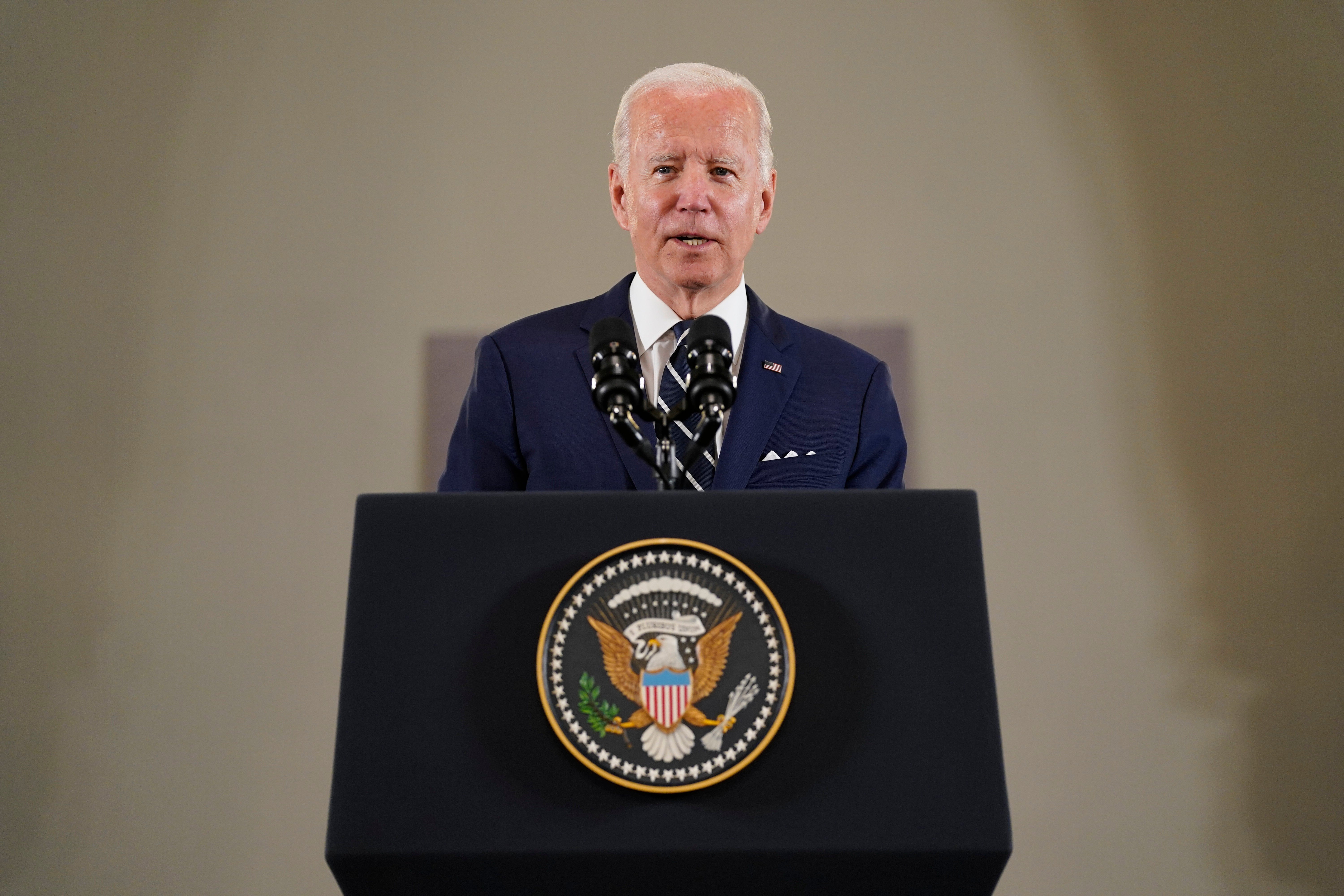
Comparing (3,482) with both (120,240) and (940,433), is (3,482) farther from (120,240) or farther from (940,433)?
(940,433)

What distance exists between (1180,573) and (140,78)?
332 centimetres

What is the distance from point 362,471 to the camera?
300cm

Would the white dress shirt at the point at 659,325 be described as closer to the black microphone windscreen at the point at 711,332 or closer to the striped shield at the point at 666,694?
the black microphone windscreen at the point at 711,332

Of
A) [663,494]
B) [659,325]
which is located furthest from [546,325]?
[663,494]

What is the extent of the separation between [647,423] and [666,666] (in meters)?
0.67

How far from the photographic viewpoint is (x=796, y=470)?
1.51m

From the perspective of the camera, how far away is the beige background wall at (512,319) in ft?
9.34

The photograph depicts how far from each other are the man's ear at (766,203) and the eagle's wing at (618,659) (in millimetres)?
1034

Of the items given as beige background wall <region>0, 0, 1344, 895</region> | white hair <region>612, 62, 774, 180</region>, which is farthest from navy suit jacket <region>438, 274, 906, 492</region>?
beige background wall <region>0, 0, 1344, 895</region>

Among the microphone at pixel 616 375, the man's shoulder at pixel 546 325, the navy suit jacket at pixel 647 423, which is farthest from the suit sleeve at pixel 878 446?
the microphone at pixel 616 375

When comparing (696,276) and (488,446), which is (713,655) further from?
(696,276)

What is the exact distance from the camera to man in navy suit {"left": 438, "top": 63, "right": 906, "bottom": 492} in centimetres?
151

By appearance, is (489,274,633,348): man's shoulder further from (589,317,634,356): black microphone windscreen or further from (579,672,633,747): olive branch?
(579,672,633,747): olive branch

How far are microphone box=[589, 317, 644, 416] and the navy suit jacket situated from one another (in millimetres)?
345
